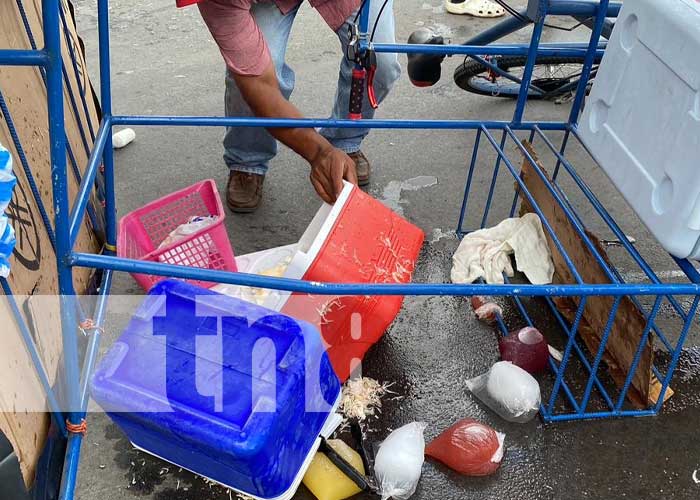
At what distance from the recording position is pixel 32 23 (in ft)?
6.96

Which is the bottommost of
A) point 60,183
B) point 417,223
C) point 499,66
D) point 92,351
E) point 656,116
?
point 417,223

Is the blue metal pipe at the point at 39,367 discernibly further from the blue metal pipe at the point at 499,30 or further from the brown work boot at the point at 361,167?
the blue metal pipe at the point at 499,30

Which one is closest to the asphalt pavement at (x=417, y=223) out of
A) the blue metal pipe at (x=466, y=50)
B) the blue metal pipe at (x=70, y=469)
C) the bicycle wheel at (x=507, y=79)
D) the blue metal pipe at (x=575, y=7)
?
the bicycle wheel at (x=507, y=79)

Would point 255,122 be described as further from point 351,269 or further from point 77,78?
point 77,78

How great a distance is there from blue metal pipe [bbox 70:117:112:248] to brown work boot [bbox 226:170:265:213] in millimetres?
986

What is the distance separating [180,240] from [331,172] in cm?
57

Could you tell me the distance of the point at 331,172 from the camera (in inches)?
84.2

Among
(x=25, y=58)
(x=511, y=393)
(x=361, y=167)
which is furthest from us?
(x=361, y=167)

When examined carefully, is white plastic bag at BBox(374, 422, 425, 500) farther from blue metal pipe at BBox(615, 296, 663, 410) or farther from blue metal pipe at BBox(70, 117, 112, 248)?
blue metal pipe at BBox(70, 117, 112, 248)

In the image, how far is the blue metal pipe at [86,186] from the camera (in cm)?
158

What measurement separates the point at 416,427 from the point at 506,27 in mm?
2199

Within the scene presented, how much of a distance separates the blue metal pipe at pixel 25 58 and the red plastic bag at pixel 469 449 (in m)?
1.46

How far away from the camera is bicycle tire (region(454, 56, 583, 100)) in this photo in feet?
11.7

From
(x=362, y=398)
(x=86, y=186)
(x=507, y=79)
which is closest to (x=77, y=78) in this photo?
(x=86, y=186)
